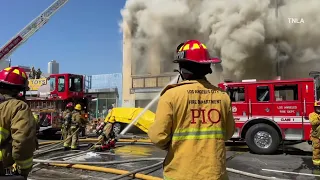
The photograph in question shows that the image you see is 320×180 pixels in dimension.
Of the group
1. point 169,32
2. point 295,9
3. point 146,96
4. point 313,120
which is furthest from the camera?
point 146,96

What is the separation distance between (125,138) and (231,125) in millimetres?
9371

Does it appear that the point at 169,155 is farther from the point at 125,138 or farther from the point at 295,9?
the point at 295,9

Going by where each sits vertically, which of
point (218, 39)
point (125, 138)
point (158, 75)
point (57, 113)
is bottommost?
point (125, 138)

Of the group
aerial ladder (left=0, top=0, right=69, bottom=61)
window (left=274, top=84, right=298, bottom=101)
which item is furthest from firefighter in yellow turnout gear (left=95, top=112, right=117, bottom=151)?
aerial ladder (left=0, top=0, right=69, bottom=61)

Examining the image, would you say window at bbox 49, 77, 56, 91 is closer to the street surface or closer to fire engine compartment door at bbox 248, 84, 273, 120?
the street surface

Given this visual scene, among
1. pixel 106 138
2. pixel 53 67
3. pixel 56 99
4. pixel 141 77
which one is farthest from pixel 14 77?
pixel 53 67

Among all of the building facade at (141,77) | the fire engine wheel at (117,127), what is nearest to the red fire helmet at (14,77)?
the fire engine wheel at (117,127)

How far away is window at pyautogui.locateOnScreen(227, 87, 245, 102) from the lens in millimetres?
8164

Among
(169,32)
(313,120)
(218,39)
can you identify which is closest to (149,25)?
(169,32)

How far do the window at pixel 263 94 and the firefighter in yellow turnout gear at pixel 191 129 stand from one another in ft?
20.7

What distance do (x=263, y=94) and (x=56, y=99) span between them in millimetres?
7419

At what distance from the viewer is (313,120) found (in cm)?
593

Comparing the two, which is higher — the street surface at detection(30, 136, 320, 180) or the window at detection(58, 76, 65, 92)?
the window at detection(58, 76, 65, 92)

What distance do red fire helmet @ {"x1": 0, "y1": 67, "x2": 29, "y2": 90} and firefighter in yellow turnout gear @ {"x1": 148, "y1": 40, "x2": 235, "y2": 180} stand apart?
3.86 feet
